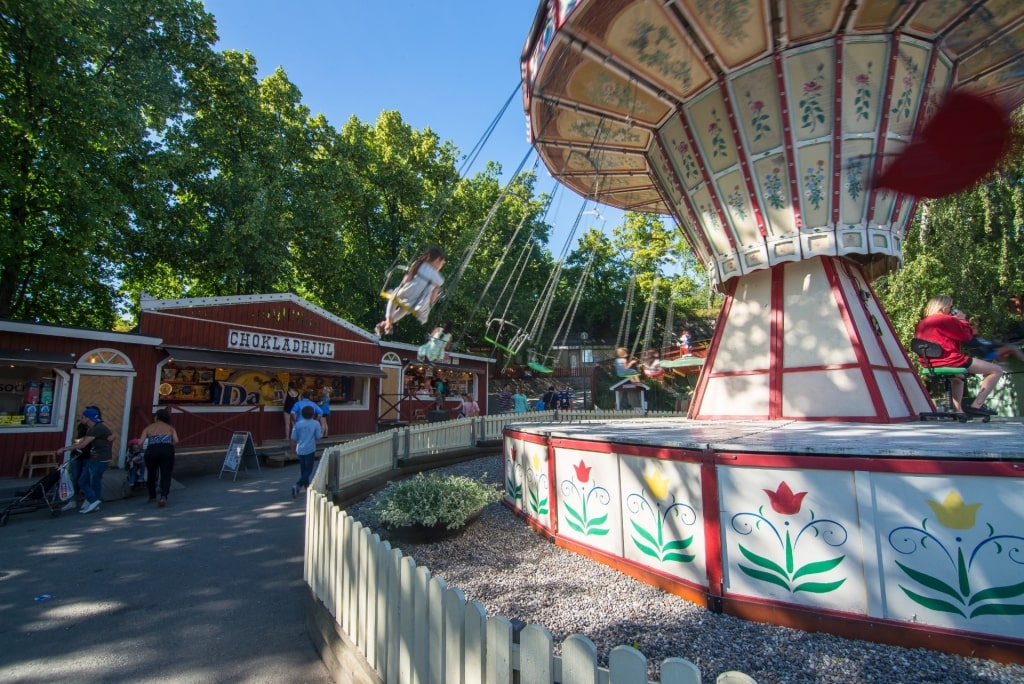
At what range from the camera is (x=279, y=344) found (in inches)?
647

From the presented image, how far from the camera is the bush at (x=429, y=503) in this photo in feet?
19.6

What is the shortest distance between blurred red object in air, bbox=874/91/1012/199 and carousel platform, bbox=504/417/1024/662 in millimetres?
2218

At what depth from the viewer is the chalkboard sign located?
1095cm

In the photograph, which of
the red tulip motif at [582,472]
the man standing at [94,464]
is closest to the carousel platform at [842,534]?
the red tulip motif at [582,472]

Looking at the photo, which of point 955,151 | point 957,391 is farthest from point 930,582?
point 957,391

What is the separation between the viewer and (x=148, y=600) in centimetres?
459

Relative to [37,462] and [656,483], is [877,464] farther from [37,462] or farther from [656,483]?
[37,462]

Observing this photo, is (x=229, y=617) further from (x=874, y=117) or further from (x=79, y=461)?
(x=874, y=117)

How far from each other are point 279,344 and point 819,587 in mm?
16300

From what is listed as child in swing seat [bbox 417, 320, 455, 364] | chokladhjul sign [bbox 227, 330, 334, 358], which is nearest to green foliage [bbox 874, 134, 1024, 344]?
child in swing seat [bbox 417, 320, 455, 364]

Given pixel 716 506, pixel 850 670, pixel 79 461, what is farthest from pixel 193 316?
pixel 850 670

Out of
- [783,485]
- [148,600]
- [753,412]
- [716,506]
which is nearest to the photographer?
[783,485]

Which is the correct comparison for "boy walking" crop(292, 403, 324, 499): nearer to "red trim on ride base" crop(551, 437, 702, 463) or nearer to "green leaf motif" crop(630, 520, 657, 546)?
"red trim on ride base" crop(551, 437, 702, 463)

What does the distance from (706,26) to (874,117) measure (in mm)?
3013
